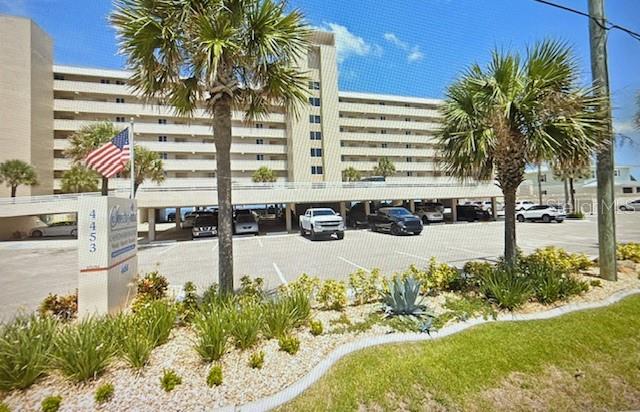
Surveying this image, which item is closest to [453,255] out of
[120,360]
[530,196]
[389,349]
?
[389,349]

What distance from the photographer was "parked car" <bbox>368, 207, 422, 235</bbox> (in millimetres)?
17844

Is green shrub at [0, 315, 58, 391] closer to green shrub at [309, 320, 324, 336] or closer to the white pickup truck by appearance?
green shrub at [309, 320, 324, 336]

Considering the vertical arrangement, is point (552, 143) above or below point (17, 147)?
below

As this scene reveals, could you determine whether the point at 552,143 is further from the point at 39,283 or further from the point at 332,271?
the point at 39,283

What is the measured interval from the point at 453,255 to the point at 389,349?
343 inches

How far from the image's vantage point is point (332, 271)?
9266 millimetres

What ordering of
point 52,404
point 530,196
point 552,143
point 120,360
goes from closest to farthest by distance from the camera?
point 52,404
point 120,360
point 552,143
point 530,196

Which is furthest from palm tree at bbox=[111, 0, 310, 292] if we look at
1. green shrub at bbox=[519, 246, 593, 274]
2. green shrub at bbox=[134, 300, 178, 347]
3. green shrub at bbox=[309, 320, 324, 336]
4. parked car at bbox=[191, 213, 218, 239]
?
parked car at bbox=[191, 213, 218, 239]

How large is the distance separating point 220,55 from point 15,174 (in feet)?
113

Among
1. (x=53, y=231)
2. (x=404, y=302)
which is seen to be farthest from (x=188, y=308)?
(x=53, y=231)

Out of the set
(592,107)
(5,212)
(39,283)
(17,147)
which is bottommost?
(39,283)

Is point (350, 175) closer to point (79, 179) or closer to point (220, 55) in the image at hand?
point (79, 179)

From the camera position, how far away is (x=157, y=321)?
384 centimetres

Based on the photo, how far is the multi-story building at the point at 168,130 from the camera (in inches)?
1158
